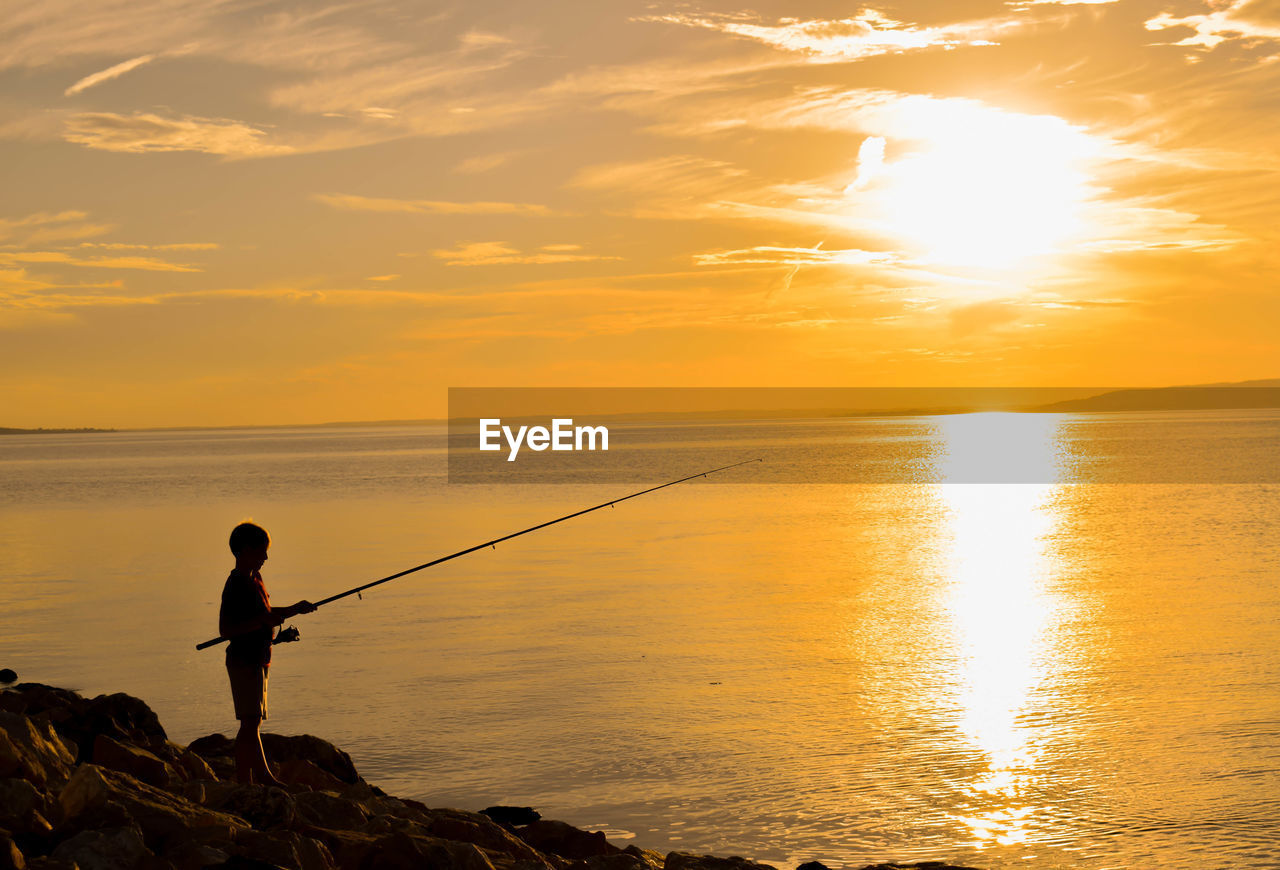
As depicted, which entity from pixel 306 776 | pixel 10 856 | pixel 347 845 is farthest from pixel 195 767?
pixel 10 856

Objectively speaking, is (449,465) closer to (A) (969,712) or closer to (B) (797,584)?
(B) (797,584)

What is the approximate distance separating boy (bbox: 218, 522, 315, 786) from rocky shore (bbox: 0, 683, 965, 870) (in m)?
0.50

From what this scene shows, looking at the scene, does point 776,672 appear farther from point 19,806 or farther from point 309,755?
point 19,806

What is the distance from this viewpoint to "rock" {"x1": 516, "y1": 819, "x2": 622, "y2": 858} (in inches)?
258

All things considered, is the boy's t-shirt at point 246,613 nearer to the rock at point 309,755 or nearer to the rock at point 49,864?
the rock at point 309,755

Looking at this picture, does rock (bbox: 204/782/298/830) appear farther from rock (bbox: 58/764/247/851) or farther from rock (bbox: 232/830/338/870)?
rock (bbox: 232/830/338/870)

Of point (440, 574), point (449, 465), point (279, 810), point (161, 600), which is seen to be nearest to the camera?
point (279, 810)

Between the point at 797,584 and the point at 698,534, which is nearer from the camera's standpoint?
the point at 797,584

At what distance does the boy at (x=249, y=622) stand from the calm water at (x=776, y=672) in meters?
1.91

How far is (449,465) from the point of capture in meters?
66.5

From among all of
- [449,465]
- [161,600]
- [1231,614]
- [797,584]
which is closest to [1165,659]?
[1231,614]

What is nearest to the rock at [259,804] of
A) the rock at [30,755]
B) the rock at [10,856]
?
the rock at [30,755]

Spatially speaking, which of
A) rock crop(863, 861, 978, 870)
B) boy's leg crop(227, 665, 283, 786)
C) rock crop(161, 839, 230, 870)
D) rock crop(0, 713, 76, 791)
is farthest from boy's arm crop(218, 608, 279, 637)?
rock crop(863, 861, 978, 870)

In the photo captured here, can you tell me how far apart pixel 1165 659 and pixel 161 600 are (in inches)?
499
